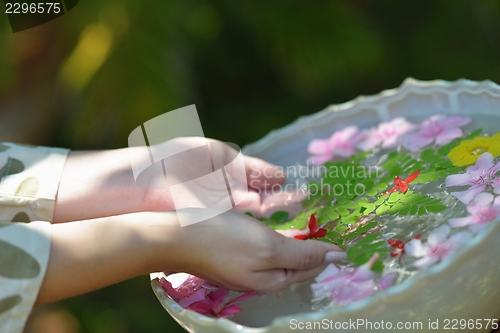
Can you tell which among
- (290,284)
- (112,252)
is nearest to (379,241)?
(290,284)

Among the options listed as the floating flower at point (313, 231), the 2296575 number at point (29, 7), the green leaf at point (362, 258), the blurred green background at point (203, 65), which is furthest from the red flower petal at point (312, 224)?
the 2296575 number at point (29, 7)

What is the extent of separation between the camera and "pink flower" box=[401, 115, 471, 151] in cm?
70

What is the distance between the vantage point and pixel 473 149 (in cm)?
62

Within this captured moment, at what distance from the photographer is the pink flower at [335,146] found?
2.63 ft

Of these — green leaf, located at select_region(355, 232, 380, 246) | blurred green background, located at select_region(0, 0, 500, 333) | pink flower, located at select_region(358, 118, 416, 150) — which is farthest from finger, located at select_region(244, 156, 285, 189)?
blurred green background, located at select_region(0, 0, 500, 333)

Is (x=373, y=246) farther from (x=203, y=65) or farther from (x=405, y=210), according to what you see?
(x=203, y=65)

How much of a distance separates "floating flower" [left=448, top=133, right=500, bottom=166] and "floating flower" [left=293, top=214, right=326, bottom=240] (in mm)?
175

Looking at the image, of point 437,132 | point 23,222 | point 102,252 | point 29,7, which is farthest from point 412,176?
point 29,7

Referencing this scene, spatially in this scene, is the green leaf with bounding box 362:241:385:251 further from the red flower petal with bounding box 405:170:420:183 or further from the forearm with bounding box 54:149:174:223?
the forearm with bounding box 54:149:174:223

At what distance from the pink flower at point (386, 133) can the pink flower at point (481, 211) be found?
0.24m

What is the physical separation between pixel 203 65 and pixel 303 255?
129 cm

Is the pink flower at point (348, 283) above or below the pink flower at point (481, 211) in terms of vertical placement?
below

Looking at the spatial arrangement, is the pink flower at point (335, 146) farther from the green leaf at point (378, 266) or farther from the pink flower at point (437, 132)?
the green leaf at point (378, 266)

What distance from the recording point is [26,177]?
68 cm
